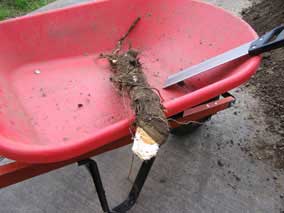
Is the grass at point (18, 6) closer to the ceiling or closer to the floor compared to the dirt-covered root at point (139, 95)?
closer to the floor

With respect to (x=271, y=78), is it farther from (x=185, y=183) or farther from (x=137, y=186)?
(x=137, y=186)

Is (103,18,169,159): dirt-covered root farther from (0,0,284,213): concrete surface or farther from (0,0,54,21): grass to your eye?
(0,0,54,21): grass

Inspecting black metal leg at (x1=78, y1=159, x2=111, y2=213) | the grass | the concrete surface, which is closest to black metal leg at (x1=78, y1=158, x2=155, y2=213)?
black metal leg at (x1=78, y1=159, x2=111, y2=213)

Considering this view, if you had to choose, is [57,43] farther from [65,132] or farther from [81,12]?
[65,132]

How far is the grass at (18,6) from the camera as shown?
119 inches

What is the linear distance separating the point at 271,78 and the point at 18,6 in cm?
230

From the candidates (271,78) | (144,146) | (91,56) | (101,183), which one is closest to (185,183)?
(101,183)

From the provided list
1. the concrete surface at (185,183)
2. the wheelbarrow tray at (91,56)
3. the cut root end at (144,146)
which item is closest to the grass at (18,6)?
the wheelbarrow tray at (91,56)

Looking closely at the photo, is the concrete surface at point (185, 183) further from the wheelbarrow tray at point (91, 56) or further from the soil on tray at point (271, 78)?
the wheelbarrow tray at point (91, 56)

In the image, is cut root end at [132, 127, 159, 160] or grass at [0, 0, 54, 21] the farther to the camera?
grass at [0, 0, 54, 21]

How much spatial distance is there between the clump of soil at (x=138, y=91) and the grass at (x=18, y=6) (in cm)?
Answer: 170

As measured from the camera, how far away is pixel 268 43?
1.17m

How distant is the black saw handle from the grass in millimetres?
2382

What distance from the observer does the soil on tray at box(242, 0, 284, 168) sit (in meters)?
1.74
